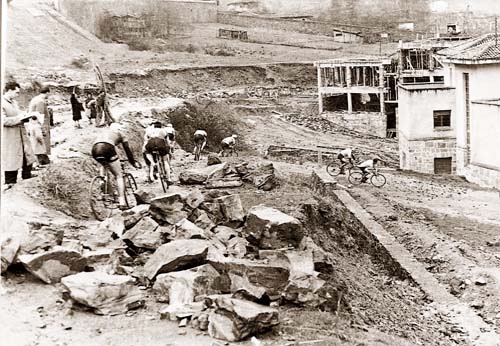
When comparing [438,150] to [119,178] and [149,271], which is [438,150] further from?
[149,271]

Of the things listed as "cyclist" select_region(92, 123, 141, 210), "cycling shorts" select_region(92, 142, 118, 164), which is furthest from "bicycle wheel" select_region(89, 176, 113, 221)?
"cycling shorts" select_region(92, 142, 118, 164)

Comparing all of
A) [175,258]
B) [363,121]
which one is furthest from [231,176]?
[363,121]

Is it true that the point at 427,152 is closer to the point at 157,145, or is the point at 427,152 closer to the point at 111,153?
the point at 157,145

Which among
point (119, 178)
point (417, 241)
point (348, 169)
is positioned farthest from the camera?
point (348, 169)

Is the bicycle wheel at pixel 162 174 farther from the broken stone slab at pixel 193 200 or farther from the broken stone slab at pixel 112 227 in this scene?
the broken stone slab at pixel 112 227

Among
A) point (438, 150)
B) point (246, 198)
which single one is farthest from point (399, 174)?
point (246, 198)

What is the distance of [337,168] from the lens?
24.6m

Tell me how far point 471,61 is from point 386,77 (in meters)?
16.4

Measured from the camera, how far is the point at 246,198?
13.5m

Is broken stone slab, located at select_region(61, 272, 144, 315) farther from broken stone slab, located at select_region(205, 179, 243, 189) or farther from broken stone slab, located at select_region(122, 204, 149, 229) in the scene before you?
broken stone slab, located at select_region(205, 179, 243, 189)

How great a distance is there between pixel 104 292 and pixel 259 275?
1.62 metres

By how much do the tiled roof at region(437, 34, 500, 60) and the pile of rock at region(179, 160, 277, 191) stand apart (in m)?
12.0

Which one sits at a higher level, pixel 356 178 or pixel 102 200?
pixel 102 200

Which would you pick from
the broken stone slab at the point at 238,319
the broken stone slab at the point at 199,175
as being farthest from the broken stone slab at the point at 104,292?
the broken stone slab at the point at 199,175
